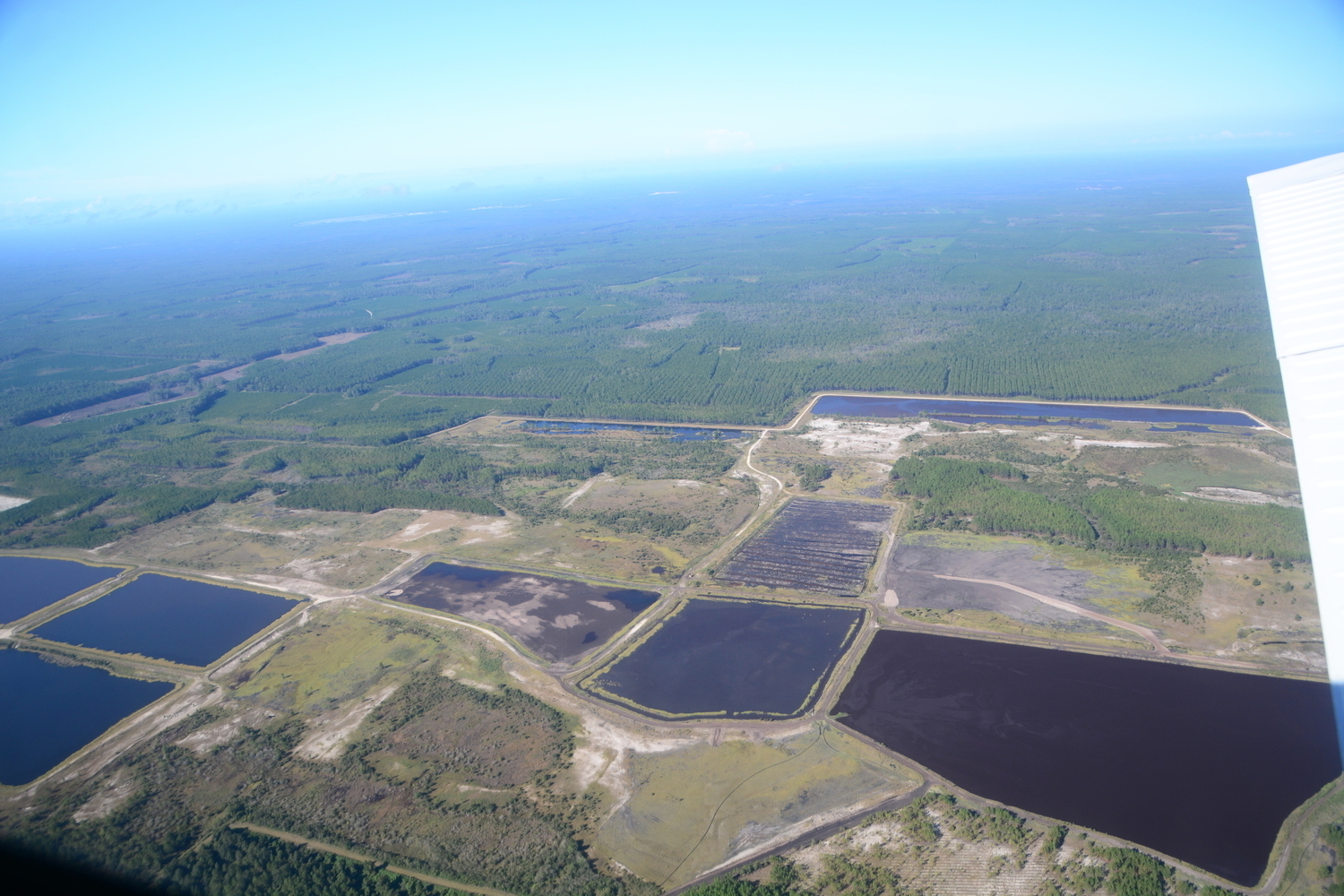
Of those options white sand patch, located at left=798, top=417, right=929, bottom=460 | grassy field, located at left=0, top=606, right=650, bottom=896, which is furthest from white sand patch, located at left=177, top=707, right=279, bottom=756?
white sand patch, located at left=798, top=417, right=929, bottom=460

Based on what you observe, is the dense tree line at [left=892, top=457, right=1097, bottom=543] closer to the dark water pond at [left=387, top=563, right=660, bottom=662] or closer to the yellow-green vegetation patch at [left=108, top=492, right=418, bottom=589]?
the dark water pond at [left=387, top=563, right=660, bottom=662]

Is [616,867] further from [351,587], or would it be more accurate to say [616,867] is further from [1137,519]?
[1137,519]

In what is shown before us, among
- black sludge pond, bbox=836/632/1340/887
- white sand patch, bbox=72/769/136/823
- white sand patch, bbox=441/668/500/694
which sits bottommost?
black sludge pond, bbox=836/632/1340/887

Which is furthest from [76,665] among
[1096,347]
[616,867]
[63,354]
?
[63,354]

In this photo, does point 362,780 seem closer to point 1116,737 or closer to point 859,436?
point 1116,737

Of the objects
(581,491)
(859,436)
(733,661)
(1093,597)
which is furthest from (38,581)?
(1093,597)

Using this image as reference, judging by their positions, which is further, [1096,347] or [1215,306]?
[1215,306]
